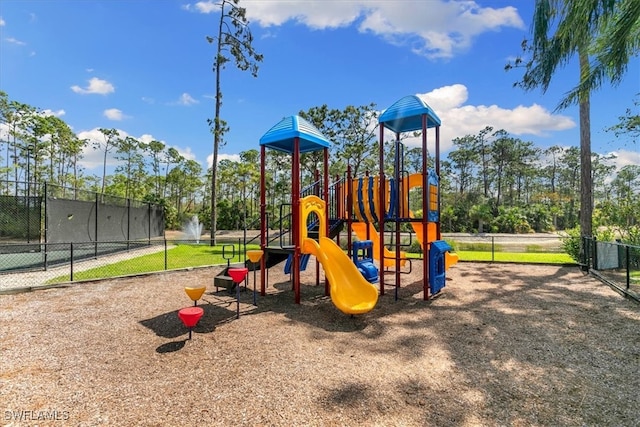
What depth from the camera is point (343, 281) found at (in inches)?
235

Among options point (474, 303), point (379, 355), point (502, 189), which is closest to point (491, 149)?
point (502, 189)

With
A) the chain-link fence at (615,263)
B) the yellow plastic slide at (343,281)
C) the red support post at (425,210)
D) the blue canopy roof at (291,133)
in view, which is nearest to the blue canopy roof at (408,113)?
the red support post at (425,210)

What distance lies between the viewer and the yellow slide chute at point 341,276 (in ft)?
18.0

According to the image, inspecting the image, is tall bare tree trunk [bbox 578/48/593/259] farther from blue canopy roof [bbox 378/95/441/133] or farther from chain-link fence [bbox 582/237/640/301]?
blue canopy roof [bbox 378/95/441/133]

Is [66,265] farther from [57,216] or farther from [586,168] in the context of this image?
[586,168]

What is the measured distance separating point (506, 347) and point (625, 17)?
196 inches

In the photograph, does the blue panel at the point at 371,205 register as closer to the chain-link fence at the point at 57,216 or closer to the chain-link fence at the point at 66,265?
the chain-link fence at the point at 66,265

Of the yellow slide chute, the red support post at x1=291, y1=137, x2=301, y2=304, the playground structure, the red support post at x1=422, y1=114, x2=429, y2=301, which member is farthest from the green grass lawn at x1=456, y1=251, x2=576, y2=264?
the red support post at x1=291, y1=137, x2=301, y2=304

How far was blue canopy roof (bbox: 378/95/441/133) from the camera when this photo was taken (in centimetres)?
703

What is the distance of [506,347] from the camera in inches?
171

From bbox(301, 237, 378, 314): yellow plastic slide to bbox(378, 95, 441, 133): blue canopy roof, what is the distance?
10.3 feet

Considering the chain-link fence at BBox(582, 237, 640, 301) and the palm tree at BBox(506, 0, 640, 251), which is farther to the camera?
the chain-link fence at BBox(582, 237, 640, 301)

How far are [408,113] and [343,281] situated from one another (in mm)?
3853

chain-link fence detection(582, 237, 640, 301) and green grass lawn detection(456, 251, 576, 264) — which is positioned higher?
chain-link fence detection(582, 237, 640, 301)
